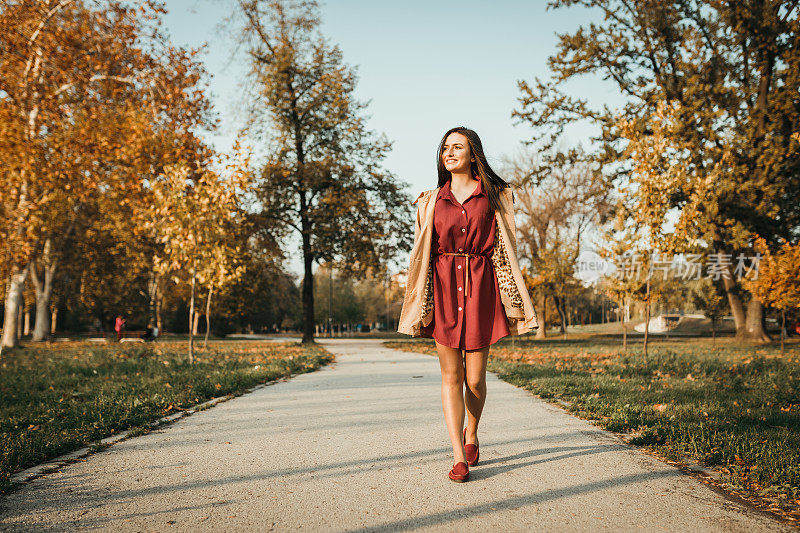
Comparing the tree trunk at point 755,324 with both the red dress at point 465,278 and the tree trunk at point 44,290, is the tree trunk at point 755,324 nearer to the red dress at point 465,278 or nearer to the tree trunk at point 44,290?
the red dress at point 465,278

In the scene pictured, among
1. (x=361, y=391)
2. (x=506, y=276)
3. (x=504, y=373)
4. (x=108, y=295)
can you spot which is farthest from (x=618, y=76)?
(x=108, y=295)

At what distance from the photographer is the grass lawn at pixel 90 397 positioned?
4.17 metres

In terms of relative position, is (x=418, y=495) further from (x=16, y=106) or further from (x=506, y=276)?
(x=16, y=106)

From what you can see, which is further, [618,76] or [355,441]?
[618,76]

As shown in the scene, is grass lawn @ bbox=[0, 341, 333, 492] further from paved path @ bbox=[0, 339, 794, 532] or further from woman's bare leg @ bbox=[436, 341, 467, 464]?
woman's bare leg @ bbox=[436, 341, 467, 464]

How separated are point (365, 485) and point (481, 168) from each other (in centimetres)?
223

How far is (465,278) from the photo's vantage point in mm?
3703

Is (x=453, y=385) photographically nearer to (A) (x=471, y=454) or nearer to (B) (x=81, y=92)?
(A) (x=471, y=454)

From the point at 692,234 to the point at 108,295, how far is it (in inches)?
1587

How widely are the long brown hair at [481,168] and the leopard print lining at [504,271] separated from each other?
9.1 inches

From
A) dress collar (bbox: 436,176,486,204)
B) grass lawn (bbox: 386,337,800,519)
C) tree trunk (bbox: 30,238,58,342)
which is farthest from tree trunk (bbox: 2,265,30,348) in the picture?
dress collar (bbox: 436,176,486,204)

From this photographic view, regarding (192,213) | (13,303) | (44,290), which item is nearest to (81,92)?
(13,303)

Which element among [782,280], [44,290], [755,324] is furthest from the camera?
[44,290]

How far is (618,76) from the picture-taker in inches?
831
